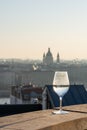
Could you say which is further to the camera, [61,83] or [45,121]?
[61,83]

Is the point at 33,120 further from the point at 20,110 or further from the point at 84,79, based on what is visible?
the point at 84,79

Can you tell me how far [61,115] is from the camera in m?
2.36

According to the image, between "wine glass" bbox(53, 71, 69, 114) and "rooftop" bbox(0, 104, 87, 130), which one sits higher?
"wine glass" bbox(53, 71, 69, 114)

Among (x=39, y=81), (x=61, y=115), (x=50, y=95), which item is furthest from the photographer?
(x=39, y=81)

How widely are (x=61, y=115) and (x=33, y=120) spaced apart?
25 centimetres

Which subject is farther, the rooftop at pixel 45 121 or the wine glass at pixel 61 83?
the wine glass at pixel 61 83

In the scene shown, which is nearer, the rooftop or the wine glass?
the rooftop

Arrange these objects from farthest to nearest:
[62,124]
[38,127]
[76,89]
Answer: [76,89], [62,124], [38,127]

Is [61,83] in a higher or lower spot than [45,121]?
higher

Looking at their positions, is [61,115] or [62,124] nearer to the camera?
[62,124]

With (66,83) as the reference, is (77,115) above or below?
below

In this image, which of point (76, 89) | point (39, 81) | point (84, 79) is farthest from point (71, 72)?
point (76, 89)

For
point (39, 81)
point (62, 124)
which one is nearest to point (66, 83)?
point (62, 124)

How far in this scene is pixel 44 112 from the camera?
2.50 meters
